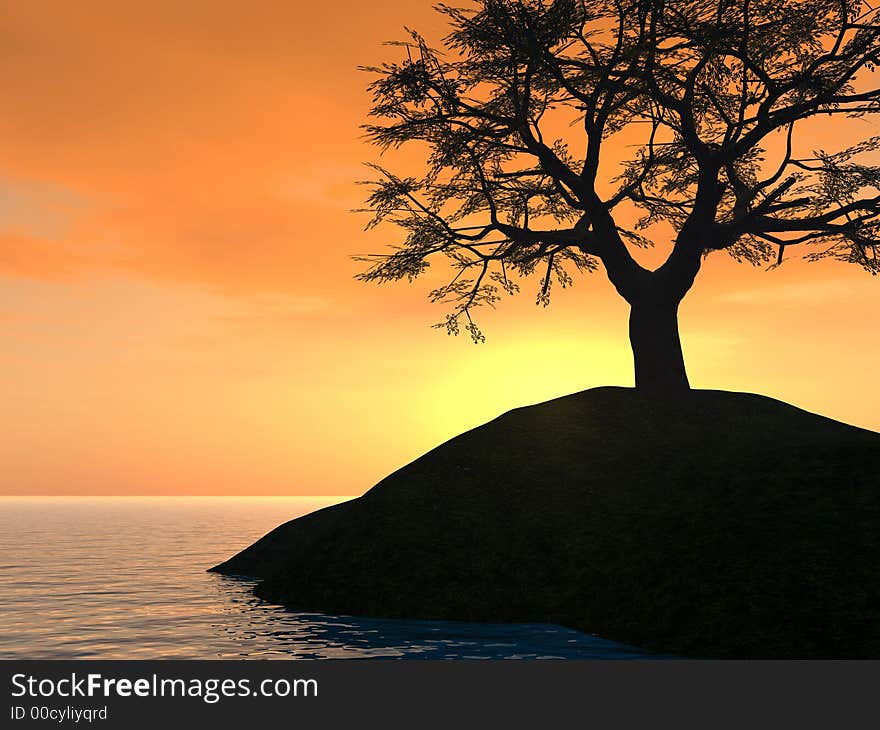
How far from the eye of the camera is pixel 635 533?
943 inches

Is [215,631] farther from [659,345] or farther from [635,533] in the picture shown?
[659,345]

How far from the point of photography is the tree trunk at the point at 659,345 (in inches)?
1314

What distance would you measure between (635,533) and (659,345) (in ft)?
36.1

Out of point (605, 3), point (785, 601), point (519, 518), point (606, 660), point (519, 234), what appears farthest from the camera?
point (519, 234)

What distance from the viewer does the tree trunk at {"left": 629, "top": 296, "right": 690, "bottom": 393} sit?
109ft

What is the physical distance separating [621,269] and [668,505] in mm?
11437

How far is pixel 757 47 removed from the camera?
106ft

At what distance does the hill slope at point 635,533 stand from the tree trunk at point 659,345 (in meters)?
1.02

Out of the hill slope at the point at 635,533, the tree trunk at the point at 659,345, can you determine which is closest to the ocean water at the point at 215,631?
the hill slope at the point at 635,533

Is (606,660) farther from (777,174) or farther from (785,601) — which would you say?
(777,174)

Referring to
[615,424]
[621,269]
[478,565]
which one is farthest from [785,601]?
[621,269]

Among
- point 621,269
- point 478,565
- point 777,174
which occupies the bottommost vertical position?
point 478,565

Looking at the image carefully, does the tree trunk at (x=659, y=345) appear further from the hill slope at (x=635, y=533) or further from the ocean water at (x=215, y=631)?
the ocean water at (x=215, y=631)

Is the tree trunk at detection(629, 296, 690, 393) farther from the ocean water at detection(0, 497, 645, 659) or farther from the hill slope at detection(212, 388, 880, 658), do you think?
the ocean water at detection(0, 497, 645, 659)
